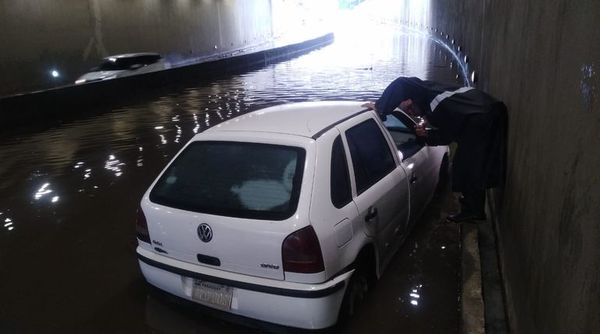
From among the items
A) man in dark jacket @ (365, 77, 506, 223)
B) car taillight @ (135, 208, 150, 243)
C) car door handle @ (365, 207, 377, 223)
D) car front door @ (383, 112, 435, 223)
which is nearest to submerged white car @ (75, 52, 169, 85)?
car front door @ (383, 112, 435, 223)

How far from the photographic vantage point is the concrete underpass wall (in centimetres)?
187

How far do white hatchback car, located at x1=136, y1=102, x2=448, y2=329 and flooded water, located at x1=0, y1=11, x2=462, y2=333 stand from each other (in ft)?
1.12

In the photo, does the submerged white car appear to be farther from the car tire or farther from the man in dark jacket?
the car tire

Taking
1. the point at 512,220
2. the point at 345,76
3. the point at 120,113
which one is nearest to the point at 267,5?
the point at 345,76

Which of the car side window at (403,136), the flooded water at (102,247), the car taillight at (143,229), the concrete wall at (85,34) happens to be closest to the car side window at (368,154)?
the car side window at (403,136)

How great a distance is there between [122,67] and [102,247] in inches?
482

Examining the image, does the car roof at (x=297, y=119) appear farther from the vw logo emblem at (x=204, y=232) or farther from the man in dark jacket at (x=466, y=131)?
the vw logo emblem at (x=204, y=232)

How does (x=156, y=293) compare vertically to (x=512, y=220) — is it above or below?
below

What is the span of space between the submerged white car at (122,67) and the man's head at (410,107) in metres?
11.6

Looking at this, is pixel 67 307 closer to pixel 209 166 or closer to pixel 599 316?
pixel 209 166

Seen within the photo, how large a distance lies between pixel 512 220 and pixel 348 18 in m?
80.0

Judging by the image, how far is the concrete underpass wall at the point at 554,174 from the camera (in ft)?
6.14

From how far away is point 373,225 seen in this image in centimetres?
356

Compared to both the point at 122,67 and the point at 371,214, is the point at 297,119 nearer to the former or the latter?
the point at 371,214
